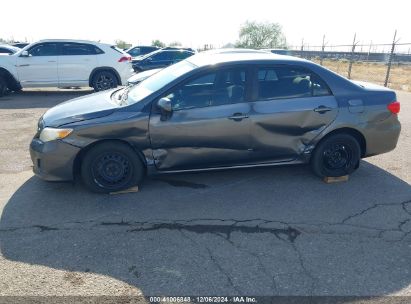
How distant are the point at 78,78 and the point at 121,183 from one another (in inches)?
322

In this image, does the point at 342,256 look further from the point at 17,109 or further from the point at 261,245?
the point at 17,109

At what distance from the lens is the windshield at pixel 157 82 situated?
4014mm

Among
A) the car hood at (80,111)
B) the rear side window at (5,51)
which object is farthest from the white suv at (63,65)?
the car hood at (80,111)

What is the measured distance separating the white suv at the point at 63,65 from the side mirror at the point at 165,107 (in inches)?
319

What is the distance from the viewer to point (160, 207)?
375cm

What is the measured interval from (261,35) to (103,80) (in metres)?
36.8

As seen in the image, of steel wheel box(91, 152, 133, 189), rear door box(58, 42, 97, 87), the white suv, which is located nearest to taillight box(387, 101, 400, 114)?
steel wheel box(91, 152, 133, 189)

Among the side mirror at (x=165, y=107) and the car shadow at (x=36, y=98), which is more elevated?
the side mirror at (x=165, y=107)

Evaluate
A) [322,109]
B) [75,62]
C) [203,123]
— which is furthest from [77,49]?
[322,109]

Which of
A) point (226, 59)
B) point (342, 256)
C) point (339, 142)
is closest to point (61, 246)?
point (342, 256)

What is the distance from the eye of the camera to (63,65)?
10.8 metres

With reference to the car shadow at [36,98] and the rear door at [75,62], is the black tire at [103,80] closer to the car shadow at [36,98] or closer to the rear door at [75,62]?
the rear door at [75,62]

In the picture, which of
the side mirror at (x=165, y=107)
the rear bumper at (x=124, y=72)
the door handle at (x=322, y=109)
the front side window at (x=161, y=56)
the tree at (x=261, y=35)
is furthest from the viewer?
the tree at (x=261, y=35)

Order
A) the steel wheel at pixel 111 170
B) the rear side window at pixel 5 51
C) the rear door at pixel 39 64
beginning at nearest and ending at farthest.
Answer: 1. the steel wheel at pixel 111 170
2. the rear door at pixel 39 64
3. the rear side window at pixel 5 51
